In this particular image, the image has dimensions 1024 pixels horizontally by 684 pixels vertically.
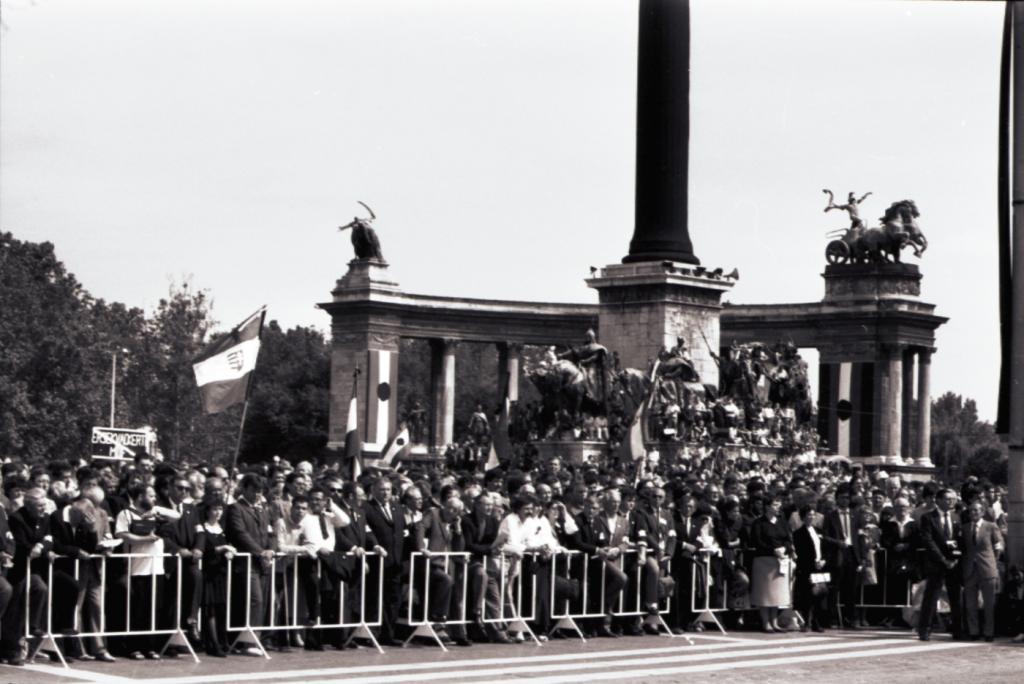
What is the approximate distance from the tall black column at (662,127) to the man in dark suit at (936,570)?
60.9ft

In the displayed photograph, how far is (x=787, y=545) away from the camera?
25.0 m

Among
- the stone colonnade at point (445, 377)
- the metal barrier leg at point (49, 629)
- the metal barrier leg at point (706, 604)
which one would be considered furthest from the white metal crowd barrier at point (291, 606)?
the stone colonnade at point (445, 377)

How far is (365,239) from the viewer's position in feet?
253

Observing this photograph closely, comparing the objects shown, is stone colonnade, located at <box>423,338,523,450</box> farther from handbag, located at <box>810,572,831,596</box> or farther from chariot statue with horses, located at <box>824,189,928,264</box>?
handbag, located at <box>810,572,831,596</box>

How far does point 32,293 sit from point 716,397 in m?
38.3

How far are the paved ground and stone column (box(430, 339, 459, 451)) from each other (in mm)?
56399

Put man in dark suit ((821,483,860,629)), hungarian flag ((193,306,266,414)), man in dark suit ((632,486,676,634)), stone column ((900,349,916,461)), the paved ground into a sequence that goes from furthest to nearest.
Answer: stone column ((900,349,916,461)) < man in dark suit ((821,483,860,629)) < man in dark suit ((632,486,676,634)) < hungarian flag ((193,306,266,414)) < the paved ground

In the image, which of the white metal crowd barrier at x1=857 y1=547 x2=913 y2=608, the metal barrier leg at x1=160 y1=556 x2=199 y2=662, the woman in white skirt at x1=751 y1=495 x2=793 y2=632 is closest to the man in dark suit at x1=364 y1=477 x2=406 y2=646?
the metal barrier leg at x1=160 y1=556 x2=199 y2=662

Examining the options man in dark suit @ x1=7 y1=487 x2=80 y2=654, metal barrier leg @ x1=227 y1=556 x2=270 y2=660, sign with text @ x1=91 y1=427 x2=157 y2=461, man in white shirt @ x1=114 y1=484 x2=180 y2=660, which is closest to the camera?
man in dark suit @ x1=7 y1=487 x2=80 y2=654

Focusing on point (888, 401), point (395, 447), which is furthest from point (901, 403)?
point (395, 447)

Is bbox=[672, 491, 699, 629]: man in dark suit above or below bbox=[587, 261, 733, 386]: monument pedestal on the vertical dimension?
below

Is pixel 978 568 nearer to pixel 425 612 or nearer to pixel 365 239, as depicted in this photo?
pixel 425 612

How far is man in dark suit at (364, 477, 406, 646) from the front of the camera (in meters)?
21.5

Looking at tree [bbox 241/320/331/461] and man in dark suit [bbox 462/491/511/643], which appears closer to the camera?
man in dark suit [bbox 462/491/511/643]
